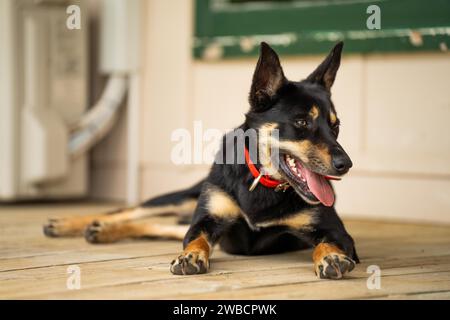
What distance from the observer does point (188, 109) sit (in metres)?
4.57

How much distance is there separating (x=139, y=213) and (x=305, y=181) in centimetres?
100

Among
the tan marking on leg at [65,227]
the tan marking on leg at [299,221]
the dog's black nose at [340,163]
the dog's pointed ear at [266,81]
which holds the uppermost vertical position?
the dog's pointed ear at [266,81]

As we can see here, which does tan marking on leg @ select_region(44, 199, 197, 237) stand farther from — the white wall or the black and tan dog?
the white wall

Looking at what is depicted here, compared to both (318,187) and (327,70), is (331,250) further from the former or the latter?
(327,70)

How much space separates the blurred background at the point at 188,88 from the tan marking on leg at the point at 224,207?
60.2 inches

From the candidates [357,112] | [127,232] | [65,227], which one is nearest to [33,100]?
[65,227]

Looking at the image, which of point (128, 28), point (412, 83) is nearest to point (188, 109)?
point (128, 28)

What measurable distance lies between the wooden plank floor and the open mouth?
23cm

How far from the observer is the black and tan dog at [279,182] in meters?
2.28

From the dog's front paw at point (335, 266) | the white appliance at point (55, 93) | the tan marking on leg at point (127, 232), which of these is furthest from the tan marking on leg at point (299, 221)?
the white appliance at point (55, 93)

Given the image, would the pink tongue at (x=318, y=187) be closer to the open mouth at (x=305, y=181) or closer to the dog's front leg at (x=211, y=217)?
the open mouth at (x=305, y=181)

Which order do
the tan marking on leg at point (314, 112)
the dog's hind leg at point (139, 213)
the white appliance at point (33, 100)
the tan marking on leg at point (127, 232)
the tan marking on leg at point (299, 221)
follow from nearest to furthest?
1. the tan marking on leg at point (314, 112)
2. the tan marking on leg at point (299, 221)
3. the tan marking on leg at point (127, 232)
4. the dog's hind leg at point (139, 213)
5. the white appliance at point (33, 100)

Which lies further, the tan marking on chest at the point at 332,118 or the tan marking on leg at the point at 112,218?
the tan marking on leg at the point at 112,218
